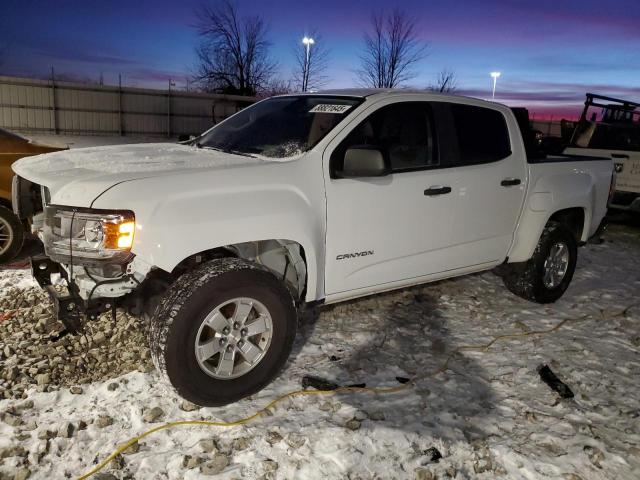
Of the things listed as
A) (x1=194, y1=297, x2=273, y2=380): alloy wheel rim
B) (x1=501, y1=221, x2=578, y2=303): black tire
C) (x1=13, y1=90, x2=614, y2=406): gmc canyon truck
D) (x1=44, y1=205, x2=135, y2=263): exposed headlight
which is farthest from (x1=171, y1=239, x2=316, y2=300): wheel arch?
(x1=501, y1=221, x2=578, y2=303): black tire

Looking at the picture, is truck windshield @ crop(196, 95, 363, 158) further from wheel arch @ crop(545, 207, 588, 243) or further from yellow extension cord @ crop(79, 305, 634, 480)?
wheel arch @ crop(545, 207, 588, 243)

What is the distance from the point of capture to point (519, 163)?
4668 millimetres

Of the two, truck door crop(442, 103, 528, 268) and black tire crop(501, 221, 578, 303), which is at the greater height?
truck door crop(442, 103, 528, 268)

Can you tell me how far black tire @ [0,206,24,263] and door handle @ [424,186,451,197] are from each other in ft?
14.1

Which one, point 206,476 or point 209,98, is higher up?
point 209,98

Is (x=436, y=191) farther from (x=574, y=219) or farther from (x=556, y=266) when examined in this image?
(x=574, y=219)

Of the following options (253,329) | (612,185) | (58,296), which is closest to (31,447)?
(58,296)

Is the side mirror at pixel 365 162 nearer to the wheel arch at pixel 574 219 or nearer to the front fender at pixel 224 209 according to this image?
the front fender at pixel 224 209

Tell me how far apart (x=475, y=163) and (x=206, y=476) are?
3.09 meters

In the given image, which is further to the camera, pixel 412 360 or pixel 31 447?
pixel 412 360

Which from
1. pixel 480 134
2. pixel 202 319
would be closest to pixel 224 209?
pixel 202 319

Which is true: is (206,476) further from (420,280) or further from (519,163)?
(519,163)

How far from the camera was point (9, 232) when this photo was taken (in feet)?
18.1

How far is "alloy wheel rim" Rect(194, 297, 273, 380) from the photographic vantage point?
307 cm
